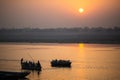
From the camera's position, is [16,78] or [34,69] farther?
[34,69]

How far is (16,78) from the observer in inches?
1150

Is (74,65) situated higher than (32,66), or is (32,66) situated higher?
(32,66)

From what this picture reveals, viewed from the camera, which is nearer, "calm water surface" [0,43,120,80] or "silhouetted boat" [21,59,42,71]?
"calm water surface" [0,43,120,80]

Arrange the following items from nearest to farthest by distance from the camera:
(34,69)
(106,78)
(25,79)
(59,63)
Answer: (25,79) → (106,78) → (34,69) → (59,63)

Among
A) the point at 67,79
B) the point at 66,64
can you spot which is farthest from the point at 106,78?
the point at 66,64

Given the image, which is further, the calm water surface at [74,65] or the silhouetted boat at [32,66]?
the silhouetted boat at [32,66]

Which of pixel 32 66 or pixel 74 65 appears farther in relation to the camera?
pixel 74 65

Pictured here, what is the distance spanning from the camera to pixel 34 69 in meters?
39.1

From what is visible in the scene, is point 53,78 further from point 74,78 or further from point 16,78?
point 16,78

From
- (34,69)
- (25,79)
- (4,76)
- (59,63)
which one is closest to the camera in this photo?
(4,76)

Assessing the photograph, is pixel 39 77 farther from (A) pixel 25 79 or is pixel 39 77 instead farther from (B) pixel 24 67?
(B) pixel 24 67

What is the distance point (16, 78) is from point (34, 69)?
9.93 metres

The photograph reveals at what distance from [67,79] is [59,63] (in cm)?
1304

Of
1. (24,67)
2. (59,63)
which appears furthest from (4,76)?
(59,63)
